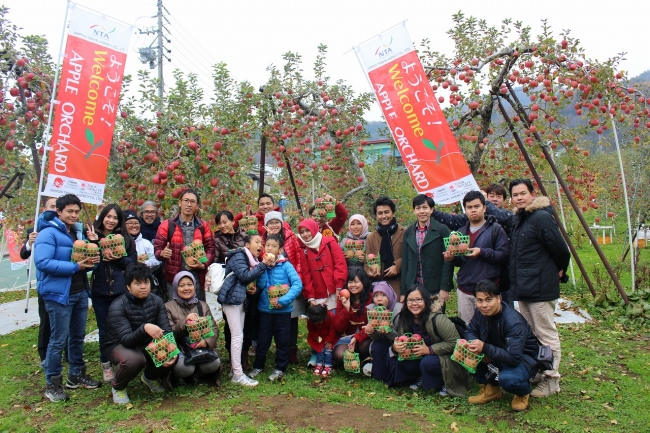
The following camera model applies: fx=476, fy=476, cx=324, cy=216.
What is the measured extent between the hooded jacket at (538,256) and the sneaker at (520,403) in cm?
78

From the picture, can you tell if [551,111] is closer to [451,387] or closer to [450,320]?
[450,320]

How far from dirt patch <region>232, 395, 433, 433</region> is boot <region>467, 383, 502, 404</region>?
551mm

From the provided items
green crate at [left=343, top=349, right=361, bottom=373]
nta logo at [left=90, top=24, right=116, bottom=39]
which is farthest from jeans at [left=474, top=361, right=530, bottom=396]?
nta logo at [left=90, top=24, right=116, bottom=39]

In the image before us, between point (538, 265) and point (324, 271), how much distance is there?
203 cm

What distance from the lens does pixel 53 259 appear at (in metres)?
4.12

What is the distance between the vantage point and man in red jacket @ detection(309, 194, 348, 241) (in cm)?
540

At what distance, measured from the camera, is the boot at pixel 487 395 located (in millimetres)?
3984

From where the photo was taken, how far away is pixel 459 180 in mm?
5414

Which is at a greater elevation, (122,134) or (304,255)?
(122,134)

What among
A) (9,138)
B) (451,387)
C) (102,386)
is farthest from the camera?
(9,138)

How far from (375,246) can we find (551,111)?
140 inches

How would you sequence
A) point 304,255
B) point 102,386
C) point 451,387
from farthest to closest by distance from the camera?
1. point 304,255
2. point 102,386
3. point 451,387

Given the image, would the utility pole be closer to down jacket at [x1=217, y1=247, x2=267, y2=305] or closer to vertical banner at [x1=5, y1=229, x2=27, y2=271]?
vertical banner at [x1=5, y1=229, x2=27, y2=271]

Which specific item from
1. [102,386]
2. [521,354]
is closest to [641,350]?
[521,354]
